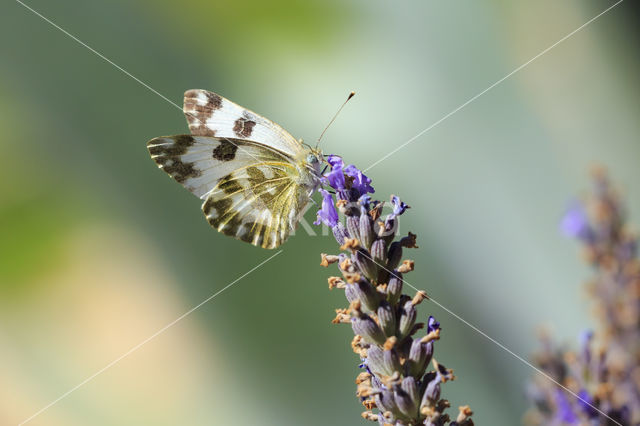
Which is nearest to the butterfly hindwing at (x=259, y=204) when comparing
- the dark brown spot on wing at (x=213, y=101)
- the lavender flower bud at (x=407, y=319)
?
the dark brown spot on wing at (x=213, y=101)

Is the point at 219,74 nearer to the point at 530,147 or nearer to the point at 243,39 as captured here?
the point at 243,39

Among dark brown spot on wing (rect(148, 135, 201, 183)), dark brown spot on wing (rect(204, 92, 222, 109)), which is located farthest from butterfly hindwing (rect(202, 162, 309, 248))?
dark brown spot on wing (rect(204, 92, 222, 109))

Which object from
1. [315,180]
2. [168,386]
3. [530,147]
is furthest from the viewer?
[530,147]

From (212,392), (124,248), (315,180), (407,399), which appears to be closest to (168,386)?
(212,392)

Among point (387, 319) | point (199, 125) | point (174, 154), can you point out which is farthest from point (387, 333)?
point (199, 125)

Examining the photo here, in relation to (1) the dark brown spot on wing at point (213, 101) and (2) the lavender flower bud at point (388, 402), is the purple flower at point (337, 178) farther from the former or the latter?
(1) the dark brown spot on wing at point (213, 101)

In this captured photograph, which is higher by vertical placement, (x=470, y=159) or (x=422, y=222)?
(x=470, y=159)

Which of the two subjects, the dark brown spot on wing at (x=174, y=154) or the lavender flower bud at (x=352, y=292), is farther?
the dark brown spot on wing at (x=174, y=154)

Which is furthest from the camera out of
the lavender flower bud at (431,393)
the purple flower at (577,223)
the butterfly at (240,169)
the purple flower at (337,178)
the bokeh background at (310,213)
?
the bokeh background at (310,213)
